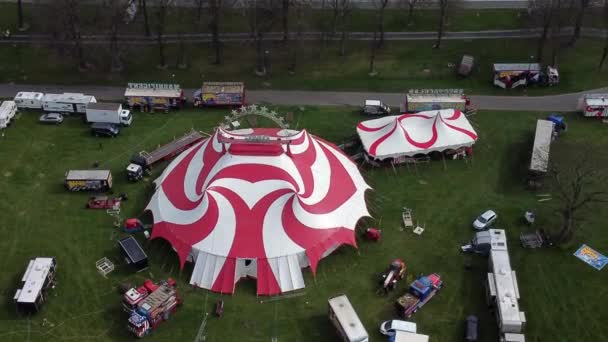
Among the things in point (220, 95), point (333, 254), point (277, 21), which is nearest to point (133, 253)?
point (333, 254)

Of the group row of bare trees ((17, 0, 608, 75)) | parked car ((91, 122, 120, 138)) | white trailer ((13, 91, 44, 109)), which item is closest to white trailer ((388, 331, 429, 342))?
parked car ((91, 122, 120, 138))

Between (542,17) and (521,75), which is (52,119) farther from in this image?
(542,17)

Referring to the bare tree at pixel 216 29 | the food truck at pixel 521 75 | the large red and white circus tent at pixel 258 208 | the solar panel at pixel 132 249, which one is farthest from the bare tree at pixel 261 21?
the solar panel at pixel 132 249

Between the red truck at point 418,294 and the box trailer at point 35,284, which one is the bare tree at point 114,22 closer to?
the box trailer at point 35,284

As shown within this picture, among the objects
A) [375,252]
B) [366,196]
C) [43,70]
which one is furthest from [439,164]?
[43,70]

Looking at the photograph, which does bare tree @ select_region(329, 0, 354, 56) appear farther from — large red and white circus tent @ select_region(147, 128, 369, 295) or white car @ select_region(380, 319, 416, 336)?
white car @ select_region(380, 319, 416, 336)

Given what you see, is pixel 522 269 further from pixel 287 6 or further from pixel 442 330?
pixel 287 6
